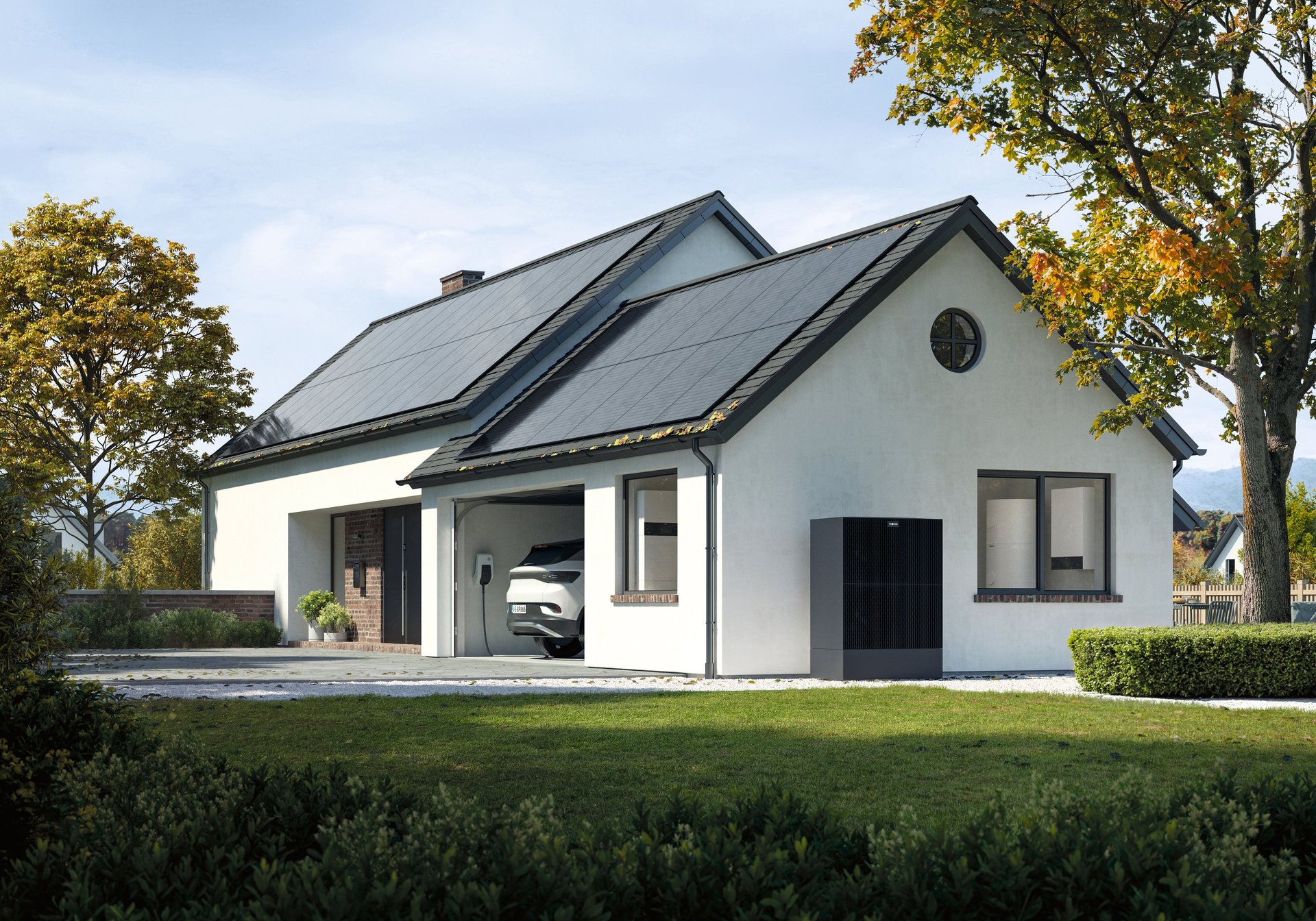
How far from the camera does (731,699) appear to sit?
43.3 ft

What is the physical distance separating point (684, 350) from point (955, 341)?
374 centimetres

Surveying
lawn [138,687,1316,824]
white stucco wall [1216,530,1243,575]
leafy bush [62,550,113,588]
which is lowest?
white stucco wall [1216,530,1243,575]

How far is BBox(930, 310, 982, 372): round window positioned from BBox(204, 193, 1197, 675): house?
0.04 metres

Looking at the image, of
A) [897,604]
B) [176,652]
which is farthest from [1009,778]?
[176,652]

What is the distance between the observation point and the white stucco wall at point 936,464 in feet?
55.0

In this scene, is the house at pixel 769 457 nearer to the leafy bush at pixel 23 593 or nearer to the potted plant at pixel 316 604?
the potted plant at pixel 316 604

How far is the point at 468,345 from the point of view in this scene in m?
25.5

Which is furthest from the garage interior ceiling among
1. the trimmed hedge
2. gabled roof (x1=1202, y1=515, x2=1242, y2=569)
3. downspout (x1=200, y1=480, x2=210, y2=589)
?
gabled roof (x1=1202, y1=515, x2=1242, y2=569)

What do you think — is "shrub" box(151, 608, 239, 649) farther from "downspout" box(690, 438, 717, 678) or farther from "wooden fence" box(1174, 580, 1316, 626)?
"wooden fence" box(1174, 580, 1316, 626)

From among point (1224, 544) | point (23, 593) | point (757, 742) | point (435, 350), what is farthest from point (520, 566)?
point (1224, 544)

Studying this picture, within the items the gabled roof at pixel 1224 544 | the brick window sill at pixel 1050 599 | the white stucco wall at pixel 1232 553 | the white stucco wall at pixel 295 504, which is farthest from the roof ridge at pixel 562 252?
the white stucco wall at pixel 1232 553

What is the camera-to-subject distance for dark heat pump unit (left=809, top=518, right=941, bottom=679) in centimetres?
1611

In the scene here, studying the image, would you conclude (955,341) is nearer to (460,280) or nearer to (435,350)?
(435,350)

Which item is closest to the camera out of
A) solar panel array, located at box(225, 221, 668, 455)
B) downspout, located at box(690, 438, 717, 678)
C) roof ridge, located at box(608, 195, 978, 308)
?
downspout, located at box(690, 438, 717, 678)
